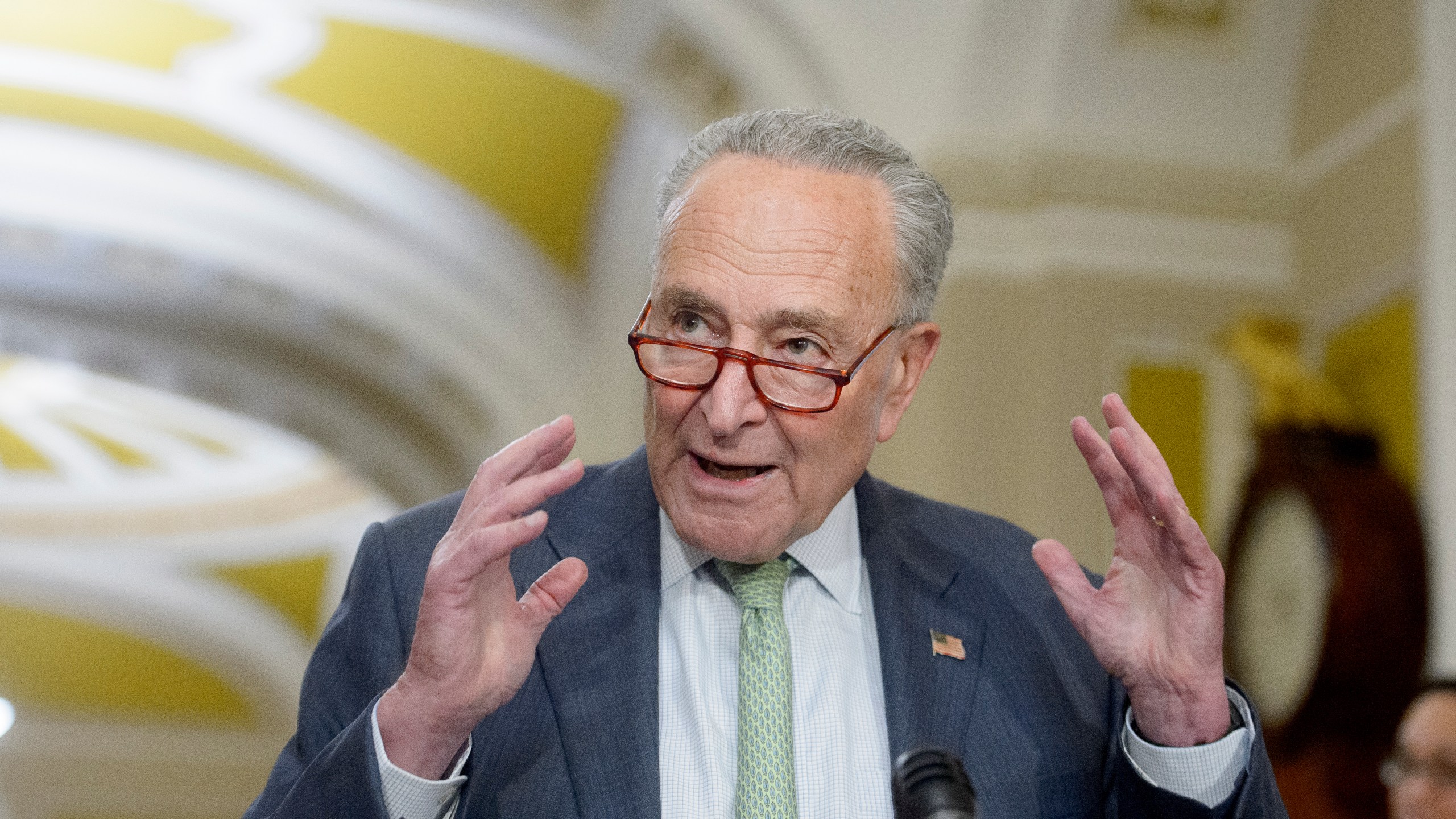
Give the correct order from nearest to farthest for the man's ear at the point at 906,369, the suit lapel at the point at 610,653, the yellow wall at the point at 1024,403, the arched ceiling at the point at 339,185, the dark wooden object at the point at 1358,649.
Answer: the suit lapel at the point at 610,653 < the man's ear at the point at 906,369 < the dark wooden object at the point at 1358,649 < the yellow wall at the point at 1024,403 < the arched ceiling at the point at 339,185

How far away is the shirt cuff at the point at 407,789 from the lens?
1.46m

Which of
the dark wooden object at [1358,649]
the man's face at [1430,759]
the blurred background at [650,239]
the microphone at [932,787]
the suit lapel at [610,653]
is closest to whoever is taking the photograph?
the microphone at [932,787]

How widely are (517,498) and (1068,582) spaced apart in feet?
1.82

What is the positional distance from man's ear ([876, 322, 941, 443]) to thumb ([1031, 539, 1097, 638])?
33cm

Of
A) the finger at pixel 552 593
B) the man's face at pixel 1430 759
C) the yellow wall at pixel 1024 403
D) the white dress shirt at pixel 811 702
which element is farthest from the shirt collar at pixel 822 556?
the yellow wall at pixel 1024 403

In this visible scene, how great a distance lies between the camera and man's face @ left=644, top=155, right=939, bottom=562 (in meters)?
1.68

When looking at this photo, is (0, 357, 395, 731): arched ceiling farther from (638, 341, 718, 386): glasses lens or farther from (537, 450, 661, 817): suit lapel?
(638, 341, 718, 386): glasses lens

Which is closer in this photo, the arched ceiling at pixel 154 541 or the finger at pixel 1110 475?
the finger at pixel 1110 475

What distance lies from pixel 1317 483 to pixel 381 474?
25.4 ft

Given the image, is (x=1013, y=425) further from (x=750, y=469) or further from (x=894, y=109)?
(x=750, y=469)

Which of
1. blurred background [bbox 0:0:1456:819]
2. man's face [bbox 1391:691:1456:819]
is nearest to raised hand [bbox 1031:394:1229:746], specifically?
blurred background [bbox 0:0:1456:819]

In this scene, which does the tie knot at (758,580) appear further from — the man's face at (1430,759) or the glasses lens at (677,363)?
the man's face at (1430,759)

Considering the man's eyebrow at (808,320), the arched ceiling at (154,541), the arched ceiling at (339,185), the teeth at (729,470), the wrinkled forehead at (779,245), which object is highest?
the arched ceiling at (339,185)

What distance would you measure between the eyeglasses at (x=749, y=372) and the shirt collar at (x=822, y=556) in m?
0.17
